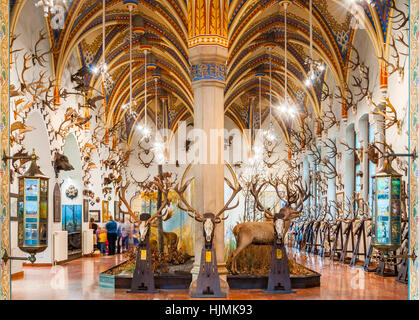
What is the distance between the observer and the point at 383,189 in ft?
20.8

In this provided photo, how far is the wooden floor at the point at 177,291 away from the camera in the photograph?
9195 mm

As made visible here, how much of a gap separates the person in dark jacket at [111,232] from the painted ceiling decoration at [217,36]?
4.95 metres

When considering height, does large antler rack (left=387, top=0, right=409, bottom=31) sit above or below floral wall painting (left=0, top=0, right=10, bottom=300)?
above

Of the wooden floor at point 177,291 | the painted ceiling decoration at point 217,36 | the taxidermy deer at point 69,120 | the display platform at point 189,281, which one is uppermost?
the painted ceiling decoration at point 217,36

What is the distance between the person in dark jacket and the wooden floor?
454cm

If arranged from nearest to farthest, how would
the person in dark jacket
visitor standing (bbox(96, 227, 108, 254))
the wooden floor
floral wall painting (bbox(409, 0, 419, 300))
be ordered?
floral wall painting (bbox(409, 0, 419, 300)), the wooden floor, the person in dark jacket, visitor standing (bbox(96, 227, 108, 254))

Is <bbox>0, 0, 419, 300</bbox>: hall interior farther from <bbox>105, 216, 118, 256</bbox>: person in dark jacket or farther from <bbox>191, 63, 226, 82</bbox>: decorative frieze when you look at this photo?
<bbox>105, 216, 118, 256</bbox>: person in dark jacket

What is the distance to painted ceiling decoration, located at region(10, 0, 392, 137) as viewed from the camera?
12352 mm

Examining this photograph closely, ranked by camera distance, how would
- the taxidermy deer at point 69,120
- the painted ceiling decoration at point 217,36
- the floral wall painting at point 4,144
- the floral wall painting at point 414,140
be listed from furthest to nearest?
the taxidermy deer at point 69,120, the painted ceiling decoration at point 217,36, the floral wall painting at point 414,140, the floral wall painting at point 4,144

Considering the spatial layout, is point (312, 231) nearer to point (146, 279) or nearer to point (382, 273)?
point (382, 273)

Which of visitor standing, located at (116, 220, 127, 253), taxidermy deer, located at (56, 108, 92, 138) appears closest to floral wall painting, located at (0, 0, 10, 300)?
taxidermy deer, located at (56, 108, 92, 138)

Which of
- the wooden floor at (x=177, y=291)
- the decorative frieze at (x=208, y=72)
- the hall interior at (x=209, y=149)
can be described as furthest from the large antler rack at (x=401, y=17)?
the wooden floor at (x=177, y=291)

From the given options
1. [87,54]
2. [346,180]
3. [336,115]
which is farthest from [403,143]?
[87,54]

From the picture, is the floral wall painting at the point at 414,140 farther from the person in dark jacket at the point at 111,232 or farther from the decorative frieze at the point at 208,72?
the person in dark jacket at the point at 111,232
